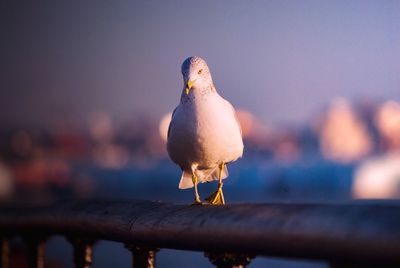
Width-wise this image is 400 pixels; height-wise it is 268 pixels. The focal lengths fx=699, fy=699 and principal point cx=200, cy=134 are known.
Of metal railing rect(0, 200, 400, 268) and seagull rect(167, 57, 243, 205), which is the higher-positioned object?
seagull rect(167, 57, 243, 205)

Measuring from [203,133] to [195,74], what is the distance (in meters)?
0.49

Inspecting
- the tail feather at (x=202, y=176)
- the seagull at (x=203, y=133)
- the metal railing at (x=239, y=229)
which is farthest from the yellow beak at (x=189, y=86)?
the metal railing at (x=239, y=229)

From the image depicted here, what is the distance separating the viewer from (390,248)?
1.09 m

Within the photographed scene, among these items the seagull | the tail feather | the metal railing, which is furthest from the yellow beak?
the metal railing

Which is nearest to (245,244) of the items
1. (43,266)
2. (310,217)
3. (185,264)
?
(310,217)

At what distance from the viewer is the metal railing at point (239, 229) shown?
1149 millimetres

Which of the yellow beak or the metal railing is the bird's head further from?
the metal railing

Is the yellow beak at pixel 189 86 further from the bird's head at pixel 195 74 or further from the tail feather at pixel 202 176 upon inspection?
the tail feather at pixel 202 176

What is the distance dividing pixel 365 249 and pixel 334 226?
3.4 inches

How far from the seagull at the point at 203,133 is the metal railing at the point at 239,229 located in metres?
0.55

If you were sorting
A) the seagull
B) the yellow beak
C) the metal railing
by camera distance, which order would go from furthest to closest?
the yellow beak < the seagull < the metal railing

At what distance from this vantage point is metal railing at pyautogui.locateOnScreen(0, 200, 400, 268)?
1.15 m

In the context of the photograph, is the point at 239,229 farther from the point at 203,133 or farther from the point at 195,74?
the point at 195,74

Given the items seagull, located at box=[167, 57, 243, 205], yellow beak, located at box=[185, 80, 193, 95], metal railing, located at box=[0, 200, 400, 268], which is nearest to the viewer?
metal railing, located at box=[0, 200, 400, 268]
